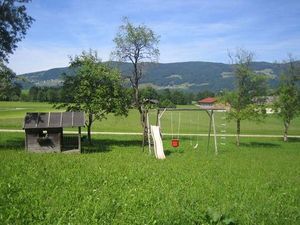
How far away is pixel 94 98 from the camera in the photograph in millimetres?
32906

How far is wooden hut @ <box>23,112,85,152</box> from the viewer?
26.8m

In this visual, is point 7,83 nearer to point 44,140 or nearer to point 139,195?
point 44,140

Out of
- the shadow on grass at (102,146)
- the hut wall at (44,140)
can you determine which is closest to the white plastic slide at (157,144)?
the shadow on grass at (102,146)

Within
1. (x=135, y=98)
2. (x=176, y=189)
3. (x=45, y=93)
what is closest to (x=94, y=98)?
(x=135, y=98)

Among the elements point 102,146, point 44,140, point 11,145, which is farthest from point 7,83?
point 102,146

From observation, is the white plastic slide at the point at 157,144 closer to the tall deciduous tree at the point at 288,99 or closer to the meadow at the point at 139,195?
the meadow at the point at 139,195

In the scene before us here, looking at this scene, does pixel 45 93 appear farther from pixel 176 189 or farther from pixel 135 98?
pixel 176 189

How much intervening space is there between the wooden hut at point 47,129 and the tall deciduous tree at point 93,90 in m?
5.22

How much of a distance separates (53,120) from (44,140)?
157 cm

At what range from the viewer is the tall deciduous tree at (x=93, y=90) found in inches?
1300

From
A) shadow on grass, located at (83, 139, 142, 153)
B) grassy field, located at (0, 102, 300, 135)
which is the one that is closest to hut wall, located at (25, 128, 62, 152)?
shadow on grass, located at (83, 139, 142, 153)

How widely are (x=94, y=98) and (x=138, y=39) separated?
881cm

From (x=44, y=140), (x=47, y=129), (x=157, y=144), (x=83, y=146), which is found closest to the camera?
(x=44, y=140)

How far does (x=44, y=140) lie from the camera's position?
88.3 feet
